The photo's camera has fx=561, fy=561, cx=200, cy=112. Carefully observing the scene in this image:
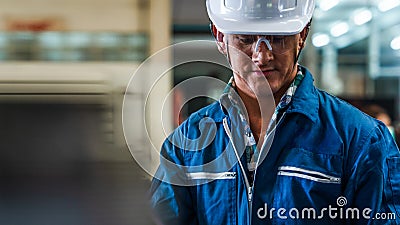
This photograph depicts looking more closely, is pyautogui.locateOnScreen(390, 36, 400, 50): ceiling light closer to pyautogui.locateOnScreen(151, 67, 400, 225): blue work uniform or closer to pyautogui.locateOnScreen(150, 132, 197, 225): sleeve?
pyautogui.locateOnScreen(151, 67, 400, 225): blue work uniform

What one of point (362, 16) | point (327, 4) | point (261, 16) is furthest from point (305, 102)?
point (362, 16)

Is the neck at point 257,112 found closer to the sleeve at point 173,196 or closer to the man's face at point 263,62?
the man's face at point 263,62

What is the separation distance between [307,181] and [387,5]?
2.42 feet

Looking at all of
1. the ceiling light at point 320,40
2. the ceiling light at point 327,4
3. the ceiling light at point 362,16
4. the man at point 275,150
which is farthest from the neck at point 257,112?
the ceiling light at point 362,16

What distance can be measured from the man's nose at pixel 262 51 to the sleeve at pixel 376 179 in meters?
0.26

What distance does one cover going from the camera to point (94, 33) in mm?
1866

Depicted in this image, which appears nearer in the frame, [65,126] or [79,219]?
[65,126]

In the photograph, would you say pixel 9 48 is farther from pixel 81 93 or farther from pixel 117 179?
pixel 117 179

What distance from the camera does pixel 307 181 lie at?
1.20 meters

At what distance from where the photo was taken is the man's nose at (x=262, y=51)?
1.20 metres

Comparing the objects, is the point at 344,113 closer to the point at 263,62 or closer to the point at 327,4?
the point at 263,62

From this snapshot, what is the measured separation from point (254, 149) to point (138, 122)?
14.5 inches

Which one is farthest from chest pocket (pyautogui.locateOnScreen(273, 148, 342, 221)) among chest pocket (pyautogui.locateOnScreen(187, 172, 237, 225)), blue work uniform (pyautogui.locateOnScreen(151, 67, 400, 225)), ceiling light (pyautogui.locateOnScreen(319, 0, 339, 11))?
ceiling light (pyautogui.locateOnScreen(319, 0, 339, 11))

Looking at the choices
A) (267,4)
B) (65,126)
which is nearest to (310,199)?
(267,4)
